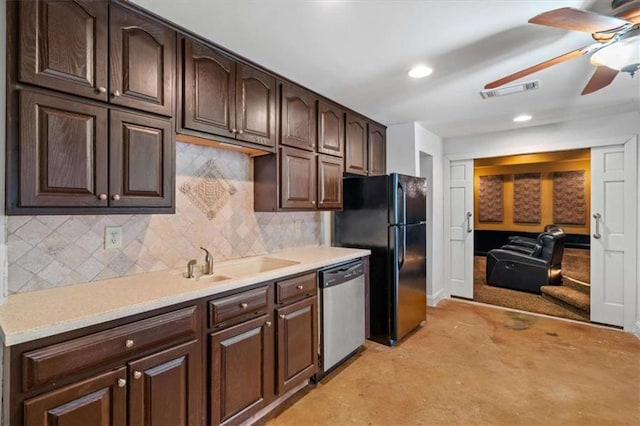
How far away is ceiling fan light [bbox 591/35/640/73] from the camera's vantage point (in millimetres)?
1622

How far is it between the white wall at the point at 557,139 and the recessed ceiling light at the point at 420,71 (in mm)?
2326

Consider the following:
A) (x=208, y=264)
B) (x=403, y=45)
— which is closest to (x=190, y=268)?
(x=208, y=264)

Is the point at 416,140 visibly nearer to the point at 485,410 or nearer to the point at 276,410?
the point at 485,410

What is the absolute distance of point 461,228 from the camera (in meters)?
4.46

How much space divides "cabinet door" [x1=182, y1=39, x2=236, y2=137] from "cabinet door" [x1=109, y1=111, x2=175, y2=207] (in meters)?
0.18

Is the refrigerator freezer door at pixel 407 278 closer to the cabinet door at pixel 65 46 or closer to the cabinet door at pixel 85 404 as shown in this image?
the cabinet door at pixel 85 404

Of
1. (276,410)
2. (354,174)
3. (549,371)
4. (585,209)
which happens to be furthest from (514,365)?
(585,209)

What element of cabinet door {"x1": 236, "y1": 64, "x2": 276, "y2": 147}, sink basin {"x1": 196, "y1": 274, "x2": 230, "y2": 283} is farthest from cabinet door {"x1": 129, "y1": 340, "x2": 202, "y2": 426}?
cabinet door {"x1": 236, "y1": 64, "x2": 276, "y2": 147}

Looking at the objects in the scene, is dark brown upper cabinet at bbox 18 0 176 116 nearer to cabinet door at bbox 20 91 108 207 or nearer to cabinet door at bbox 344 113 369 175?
cabinet door at bbox 20 91 108 207

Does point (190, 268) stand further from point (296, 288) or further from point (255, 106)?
point (255, 106)

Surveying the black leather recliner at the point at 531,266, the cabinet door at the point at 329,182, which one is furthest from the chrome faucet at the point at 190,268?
the black leather recliner at the point at 531,266

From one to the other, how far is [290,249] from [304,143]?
100cm

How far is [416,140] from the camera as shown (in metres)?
3.75

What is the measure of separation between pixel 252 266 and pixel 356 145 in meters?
1.70
